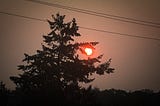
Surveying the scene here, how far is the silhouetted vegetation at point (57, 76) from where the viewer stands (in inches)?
550

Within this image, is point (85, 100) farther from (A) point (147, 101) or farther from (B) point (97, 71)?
(A) point (147, 101)

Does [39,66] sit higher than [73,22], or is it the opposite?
[73,22]

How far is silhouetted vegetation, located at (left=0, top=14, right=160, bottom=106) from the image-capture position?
1398 cm

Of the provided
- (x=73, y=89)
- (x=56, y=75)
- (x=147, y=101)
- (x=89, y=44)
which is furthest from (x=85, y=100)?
(x=147, y=101)

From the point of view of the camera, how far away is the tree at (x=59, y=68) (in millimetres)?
14312

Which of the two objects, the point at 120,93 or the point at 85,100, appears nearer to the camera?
the point at 85,100

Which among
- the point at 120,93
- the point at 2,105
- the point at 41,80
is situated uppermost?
the point at 120,93

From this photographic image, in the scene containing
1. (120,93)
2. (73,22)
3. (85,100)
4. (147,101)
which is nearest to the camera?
(85,100)

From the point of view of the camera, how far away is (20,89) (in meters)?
14.6

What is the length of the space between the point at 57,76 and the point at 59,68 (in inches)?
15.0

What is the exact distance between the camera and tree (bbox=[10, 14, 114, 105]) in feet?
47.0

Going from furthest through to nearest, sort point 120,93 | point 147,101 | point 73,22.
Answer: point 120,93 < point 147,101 < point 73,22

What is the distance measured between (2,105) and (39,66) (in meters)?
2.39

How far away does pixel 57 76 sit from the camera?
1463 centimetres
